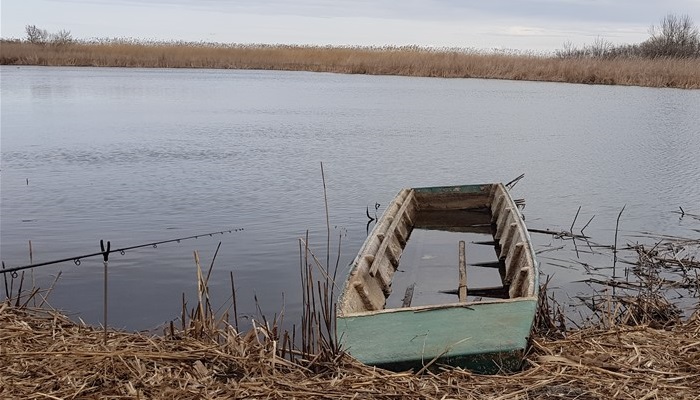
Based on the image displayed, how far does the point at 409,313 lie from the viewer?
415 cm

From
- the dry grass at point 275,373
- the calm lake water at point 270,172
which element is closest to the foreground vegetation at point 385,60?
the calm lake water at point 270,172

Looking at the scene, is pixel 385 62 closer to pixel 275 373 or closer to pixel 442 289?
pixel 442 289

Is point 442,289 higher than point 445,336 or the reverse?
the reverse

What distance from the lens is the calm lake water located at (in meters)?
6.69

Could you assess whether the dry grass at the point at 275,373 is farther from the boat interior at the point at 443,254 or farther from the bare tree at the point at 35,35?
the bare tree at the point at 35,35

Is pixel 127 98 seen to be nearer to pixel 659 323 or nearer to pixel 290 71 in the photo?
pixel 290 71

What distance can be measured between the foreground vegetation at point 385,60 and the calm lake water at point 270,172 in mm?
6378

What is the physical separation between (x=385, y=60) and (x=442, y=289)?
27.3 m

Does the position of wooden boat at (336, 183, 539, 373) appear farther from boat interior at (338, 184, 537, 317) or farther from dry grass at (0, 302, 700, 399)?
dry grass at (0, 302, 700, 399)

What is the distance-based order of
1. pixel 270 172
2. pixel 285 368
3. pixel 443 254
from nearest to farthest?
1. pixel 285 368
2. pixel 443 254
3. pixel 270 172

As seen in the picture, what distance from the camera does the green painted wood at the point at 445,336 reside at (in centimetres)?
392

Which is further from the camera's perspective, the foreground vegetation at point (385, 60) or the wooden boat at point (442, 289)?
the foreground vegetation at point (385, 60)

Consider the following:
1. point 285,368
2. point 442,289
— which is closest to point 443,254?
point 442,289

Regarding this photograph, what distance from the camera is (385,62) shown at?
32562 millimetres
